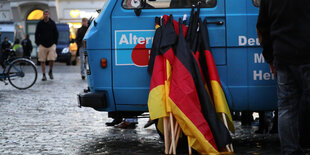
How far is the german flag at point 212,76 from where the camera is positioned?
5.69 metres

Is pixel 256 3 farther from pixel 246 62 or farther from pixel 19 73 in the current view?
pixel 19 73

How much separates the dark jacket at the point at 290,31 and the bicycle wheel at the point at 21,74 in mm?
8982

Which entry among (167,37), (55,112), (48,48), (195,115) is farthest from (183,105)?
(48,48)

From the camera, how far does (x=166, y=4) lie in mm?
6117

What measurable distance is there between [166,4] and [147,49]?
1.69 feet

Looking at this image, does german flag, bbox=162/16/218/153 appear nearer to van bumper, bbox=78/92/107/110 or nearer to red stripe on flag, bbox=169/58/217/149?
red stripe on flag, bbox=169/58/217/149

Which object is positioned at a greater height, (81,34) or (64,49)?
(81,34)

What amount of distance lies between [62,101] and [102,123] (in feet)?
9.93

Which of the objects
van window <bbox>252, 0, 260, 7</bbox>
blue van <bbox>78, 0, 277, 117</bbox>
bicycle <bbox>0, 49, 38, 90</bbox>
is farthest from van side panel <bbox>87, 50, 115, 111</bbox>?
bicycle <bbox>0, 49, 38, 90</bbox>

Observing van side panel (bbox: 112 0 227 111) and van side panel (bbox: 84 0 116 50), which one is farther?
van side panel (bbox: 84 0 116 50)

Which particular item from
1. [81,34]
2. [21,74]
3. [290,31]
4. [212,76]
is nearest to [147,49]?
[212,76]

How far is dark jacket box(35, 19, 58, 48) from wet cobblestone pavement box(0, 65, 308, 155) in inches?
209

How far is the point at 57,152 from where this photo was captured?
5.97 metres

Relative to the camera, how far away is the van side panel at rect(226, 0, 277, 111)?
5902mm
